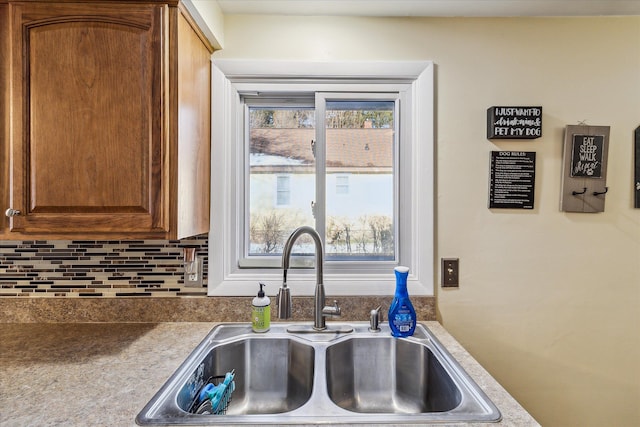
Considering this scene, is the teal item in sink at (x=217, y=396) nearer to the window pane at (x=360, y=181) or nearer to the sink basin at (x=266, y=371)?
the sink basin at (x=266, y=371)

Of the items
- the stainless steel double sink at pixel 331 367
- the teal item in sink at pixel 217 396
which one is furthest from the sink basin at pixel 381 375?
the teal item in sink at pixel 217 396

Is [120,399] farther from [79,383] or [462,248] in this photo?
[462,248]

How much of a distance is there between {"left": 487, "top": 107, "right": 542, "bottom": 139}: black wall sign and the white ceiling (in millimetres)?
397

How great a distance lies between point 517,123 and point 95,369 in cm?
174

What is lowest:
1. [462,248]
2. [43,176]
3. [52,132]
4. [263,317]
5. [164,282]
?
[263,317]

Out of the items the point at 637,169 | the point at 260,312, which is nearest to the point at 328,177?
the point at 260,312

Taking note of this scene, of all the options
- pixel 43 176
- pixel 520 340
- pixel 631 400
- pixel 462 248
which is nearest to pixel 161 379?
pixel 43 176

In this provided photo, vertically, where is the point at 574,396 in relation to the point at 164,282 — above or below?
below

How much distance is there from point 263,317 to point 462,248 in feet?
2.87

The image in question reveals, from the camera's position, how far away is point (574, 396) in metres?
1.45

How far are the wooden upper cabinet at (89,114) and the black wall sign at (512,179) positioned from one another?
1266 mm

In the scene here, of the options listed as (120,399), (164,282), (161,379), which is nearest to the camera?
(120,399)

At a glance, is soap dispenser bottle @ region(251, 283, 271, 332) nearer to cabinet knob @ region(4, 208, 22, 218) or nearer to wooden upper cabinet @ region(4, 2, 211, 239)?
wooden upper cabinet @ region(4, 2, 211, 239)

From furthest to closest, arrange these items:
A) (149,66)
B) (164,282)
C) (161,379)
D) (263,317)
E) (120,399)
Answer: (164,282), (263,317), (149,66), (161,379), (120,399)
